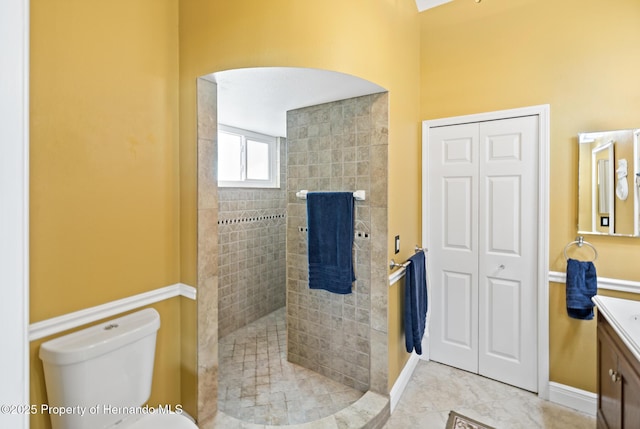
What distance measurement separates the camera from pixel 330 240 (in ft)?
6.93

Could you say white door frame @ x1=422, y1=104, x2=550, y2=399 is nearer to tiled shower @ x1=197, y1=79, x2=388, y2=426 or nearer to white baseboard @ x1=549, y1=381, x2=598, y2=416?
white baseboard @ x1=549, y1=381, x2=598, y2=416

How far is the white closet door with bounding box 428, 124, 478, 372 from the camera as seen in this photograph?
228 centimetres

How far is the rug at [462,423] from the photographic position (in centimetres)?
180

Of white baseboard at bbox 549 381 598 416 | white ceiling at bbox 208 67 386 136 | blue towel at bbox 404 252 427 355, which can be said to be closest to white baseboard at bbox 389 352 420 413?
blue towel at bbox 404 252 427 355

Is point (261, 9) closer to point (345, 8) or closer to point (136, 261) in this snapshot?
point (345, 8)

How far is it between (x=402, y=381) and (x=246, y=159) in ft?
8.37

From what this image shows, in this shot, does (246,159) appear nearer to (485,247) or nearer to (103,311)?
(103,311)

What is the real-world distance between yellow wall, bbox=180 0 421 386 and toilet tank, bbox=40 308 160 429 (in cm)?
40

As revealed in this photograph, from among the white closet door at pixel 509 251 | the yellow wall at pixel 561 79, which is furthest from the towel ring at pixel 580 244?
the white closet door at pixel 509 251

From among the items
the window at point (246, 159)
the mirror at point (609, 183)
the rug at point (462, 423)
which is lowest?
the rug at point (462, 423)

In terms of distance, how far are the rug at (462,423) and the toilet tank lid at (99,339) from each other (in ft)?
6.13
